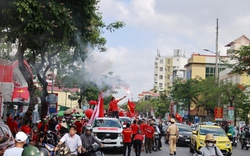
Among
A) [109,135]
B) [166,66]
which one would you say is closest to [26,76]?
[109,135]

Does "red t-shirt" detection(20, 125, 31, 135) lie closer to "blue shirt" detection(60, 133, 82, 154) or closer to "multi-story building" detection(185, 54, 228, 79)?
"blue shirt" detection(60, 133, 82, 154)

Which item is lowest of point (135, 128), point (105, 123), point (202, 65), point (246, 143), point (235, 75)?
point (246, 143)

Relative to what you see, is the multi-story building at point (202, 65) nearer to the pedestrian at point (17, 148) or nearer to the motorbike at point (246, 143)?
the motorbike at point (246, 143)

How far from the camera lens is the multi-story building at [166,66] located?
152750 mm

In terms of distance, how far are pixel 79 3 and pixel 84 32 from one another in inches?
63.0

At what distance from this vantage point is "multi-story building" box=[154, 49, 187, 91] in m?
153

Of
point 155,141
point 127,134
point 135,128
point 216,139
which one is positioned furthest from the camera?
point 155,141

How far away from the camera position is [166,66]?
515ft

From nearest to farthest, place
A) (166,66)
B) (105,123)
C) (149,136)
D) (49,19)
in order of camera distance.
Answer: (49,19)
(105,123)
(149,136)
(166,66)

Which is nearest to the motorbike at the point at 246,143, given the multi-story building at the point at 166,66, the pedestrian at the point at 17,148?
the pedestrian at the point at 17,148

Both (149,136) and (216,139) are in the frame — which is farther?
(149,136)

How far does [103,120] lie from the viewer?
23344 mm

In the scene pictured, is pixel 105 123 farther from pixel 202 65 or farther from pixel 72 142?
pixel 202 65

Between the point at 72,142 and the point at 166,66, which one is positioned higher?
the point at 166,66
